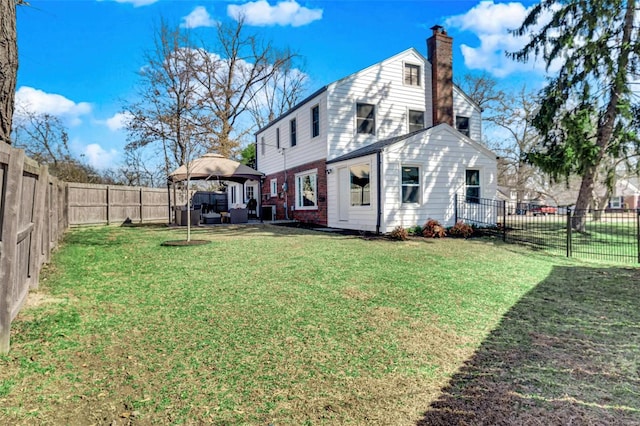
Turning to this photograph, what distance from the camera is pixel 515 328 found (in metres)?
3.88

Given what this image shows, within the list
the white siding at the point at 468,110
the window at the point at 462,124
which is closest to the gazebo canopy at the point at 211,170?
the window at the point at 462,124

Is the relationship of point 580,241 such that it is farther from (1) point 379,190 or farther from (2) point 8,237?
(2) point 8,237

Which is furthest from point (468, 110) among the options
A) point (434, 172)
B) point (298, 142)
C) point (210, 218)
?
point (210, 218)

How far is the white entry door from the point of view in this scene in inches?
517

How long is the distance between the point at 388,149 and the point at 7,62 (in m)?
9.45

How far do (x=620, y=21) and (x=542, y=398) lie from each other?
53.0 ft

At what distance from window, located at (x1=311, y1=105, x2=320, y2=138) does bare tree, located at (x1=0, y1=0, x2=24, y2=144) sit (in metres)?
10.9

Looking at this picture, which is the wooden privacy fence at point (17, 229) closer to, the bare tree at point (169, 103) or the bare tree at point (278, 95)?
the bare tree at point (169, 103)

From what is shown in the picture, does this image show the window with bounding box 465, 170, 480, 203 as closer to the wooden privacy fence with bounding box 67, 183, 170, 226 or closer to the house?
the house

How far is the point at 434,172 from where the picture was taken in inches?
483

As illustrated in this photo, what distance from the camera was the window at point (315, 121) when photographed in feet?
46.2

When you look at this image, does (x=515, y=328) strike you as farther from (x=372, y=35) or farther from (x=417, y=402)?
(x=372, y=35)

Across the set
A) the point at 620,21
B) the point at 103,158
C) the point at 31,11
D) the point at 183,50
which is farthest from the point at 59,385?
the point at 183,50

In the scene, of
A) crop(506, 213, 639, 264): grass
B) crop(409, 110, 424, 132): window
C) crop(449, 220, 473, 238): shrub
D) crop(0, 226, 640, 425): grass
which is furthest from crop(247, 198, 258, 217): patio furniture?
crop(0, 226, 640, 425): grass
